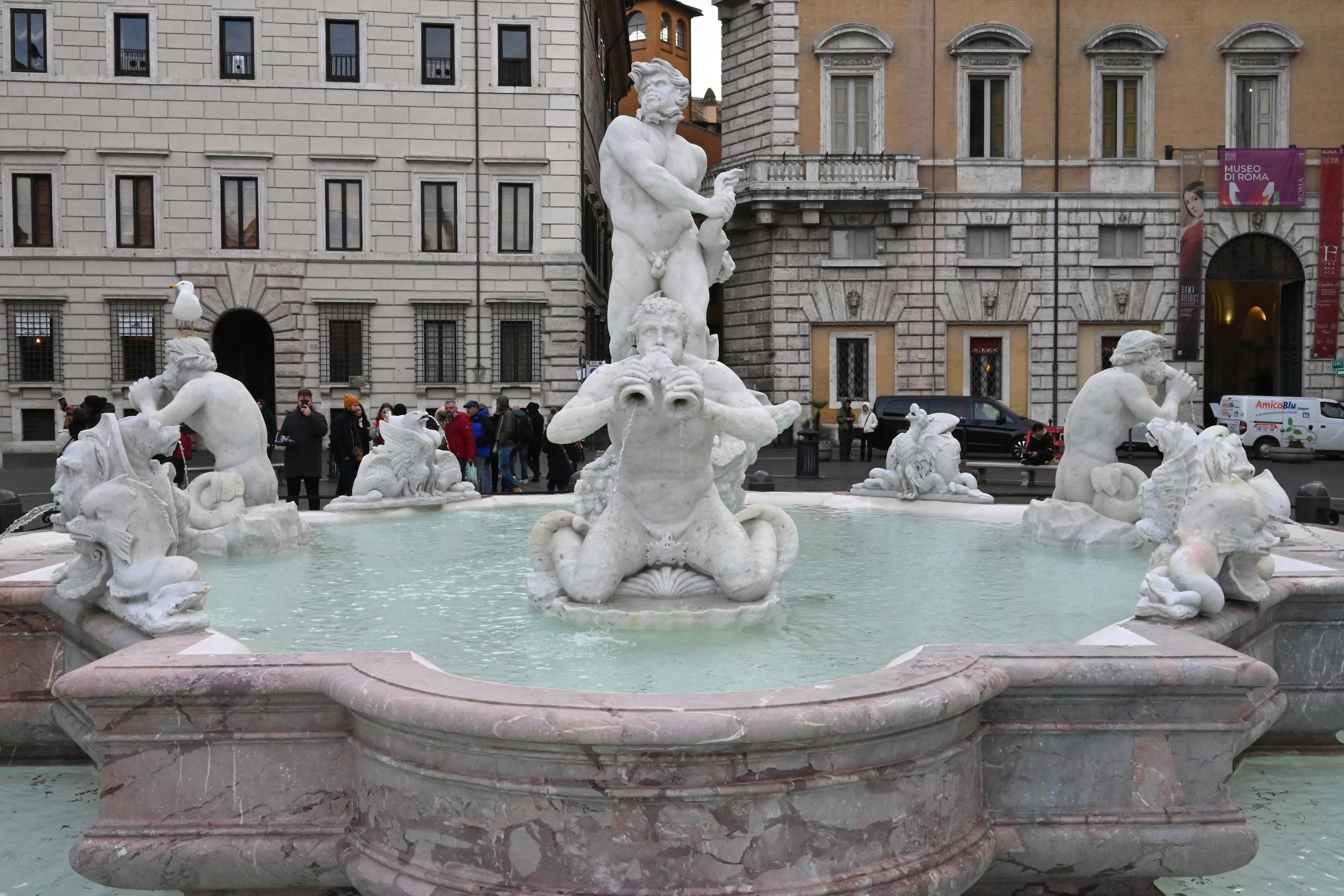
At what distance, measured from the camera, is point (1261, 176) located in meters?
26.9

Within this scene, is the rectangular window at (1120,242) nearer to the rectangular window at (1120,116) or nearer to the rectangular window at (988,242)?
the rectangular window at (1120,116)

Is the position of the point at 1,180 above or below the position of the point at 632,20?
below

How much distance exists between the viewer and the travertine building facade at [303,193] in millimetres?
25469

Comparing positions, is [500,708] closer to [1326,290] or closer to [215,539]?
[215,539]

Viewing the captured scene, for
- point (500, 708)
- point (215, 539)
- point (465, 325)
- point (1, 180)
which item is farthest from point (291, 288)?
point (500, 708)

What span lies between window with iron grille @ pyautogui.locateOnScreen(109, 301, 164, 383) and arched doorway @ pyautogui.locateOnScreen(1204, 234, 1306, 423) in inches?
927

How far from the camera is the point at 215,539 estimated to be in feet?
21.5

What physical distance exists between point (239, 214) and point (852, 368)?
46.2 ft

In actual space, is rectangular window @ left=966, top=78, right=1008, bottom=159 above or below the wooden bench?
above

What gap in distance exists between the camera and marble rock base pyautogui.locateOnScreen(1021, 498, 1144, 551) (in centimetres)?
659

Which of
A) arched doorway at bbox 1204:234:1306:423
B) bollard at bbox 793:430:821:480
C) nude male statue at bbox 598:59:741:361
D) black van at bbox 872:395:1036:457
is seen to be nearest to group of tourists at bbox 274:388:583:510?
nude male statue at bbox 598:59:741:361

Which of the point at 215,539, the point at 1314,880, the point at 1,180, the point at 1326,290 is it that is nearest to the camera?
the point at 1314,880

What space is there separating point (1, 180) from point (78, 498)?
25031mm

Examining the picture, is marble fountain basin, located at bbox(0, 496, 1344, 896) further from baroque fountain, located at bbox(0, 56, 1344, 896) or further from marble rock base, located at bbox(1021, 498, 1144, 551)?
marble rock base, located at bbox(1021, 498, 1144, 551)
